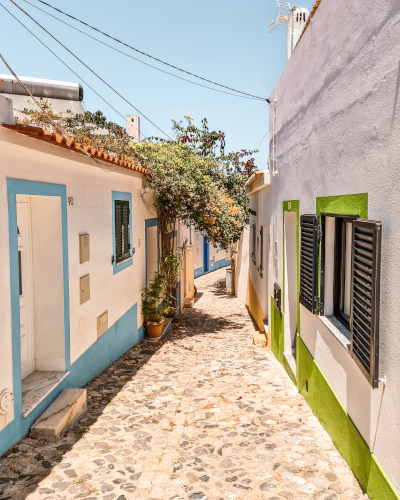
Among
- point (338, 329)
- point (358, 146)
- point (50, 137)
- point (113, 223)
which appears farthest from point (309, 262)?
point (113, 223)

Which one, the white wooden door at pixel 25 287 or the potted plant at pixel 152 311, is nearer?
the white wooden door at pixel 25 287

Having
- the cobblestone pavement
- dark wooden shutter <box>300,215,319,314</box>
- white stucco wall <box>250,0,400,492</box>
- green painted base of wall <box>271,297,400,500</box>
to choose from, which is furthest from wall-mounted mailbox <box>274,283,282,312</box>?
dark wooden shutter <box>300,215,319,314</box>

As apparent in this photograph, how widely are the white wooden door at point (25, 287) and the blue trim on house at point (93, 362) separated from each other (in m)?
0.54

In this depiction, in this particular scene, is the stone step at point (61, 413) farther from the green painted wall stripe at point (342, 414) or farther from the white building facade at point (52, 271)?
the green painted wall stripe at point (342, 414)

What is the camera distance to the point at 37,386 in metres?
4.75

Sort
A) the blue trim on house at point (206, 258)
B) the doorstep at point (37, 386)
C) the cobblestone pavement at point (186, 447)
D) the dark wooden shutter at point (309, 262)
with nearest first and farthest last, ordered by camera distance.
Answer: the cobblestone pavement at point (186, 447) < the doorstep at point (37, 386) < the dark wooden shutter at point (309, 262) < the blue trim on house at point (206, 258)

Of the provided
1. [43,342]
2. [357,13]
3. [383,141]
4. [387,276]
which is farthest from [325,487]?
[357,13]

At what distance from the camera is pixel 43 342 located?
17.0 ft

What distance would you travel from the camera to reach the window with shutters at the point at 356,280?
2857 mm

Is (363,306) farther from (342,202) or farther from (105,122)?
(105,122)

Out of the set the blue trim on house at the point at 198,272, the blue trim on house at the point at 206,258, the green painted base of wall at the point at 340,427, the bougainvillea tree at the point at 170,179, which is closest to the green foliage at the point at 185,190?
the bougainvillea tree at the point at 170,179

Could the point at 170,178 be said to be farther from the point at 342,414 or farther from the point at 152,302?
the point at 342,414

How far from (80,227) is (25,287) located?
1.20m

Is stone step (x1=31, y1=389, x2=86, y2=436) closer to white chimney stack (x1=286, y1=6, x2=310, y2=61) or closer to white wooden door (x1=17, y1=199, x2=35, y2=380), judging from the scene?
white wooden door (x1=17, y1=199, x2=35, y2=380)
